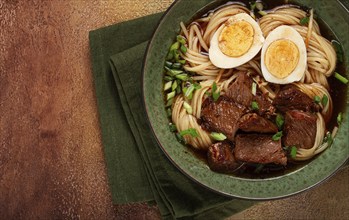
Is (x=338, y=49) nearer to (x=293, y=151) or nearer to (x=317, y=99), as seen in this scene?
(x=317, y=99)

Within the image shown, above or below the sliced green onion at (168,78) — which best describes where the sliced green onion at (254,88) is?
below

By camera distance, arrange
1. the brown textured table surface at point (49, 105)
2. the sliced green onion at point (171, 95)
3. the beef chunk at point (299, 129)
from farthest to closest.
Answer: the brown textured table surface at point (49, 105) < the sliced green onion at point (171, 95) < the beef chunk at point (299, 129)

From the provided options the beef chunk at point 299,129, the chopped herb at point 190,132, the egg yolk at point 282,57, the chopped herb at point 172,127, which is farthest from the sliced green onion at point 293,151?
the chopped herb at point 172,127

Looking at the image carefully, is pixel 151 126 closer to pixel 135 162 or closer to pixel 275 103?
pixel 135 162

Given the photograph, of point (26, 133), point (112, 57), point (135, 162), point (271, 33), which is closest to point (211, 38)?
point (271, 33)

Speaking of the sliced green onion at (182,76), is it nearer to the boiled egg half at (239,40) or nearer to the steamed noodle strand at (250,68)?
the steamed noodle strand at (250,68)
